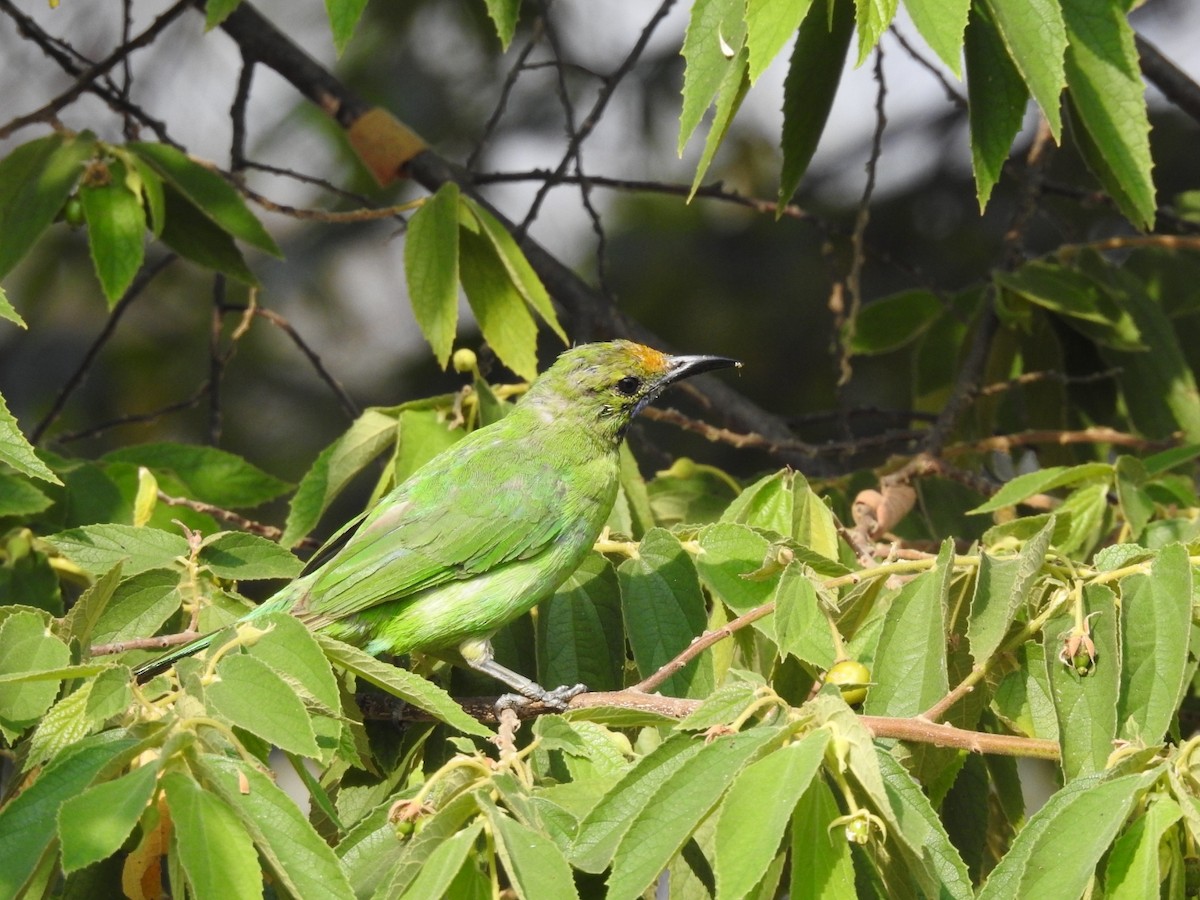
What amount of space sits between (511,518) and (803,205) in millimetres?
4903

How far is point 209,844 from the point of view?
64.8 inches

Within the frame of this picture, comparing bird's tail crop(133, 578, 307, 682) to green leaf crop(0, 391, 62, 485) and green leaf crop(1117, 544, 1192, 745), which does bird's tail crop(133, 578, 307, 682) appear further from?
green leaf crop(1117, 544, 1192, 745)

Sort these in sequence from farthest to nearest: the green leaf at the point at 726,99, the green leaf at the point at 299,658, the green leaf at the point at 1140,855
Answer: the green leaf at the point at 726,99 → the green leaf at the point at 299,658 → the green leaf at the point at 1140,855

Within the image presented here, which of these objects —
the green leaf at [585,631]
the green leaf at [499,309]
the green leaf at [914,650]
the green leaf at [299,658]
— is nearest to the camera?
the green leaf at [299,658]

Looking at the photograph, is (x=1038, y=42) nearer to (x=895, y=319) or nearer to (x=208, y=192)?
(x=208, y=192)

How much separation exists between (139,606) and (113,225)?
1274 mm

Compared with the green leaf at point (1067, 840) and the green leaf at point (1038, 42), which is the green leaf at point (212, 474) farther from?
the green leaf at point (1067, 840)

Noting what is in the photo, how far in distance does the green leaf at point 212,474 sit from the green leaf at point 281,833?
6.97 ft

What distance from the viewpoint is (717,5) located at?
243 cm

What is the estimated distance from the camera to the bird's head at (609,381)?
382 cm

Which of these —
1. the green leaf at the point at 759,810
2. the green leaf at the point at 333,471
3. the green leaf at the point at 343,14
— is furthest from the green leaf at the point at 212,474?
the green leaf at the point at 759,810

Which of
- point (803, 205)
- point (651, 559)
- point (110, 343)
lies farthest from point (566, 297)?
point (110, 343)

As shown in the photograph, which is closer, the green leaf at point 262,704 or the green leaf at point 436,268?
the green leaf at point 262,704

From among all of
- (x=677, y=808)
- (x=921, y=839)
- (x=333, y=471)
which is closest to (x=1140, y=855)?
(x=921, y=839)
